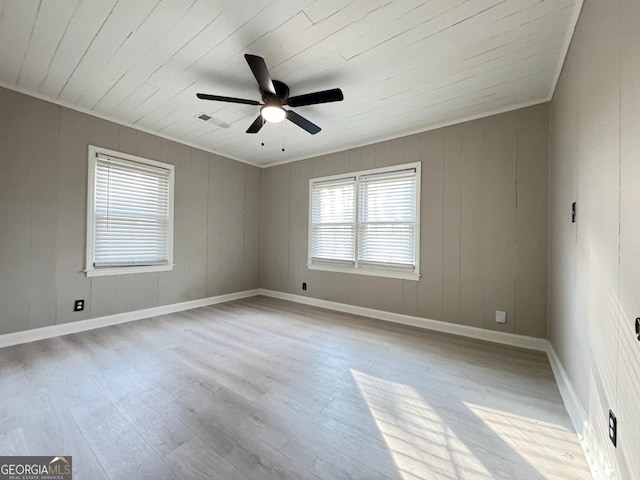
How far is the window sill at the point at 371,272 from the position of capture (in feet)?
11.8

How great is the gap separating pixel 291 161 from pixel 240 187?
42.6 inches

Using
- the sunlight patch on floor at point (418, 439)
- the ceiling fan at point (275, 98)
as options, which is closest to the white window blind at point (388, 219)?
the ceiling fan at point (275, 98)

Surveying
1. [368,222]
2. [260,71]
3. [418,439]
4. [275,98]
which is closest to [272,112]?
[275,98]

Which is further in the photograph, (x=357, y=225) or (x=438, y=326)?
(x=357, y=225)

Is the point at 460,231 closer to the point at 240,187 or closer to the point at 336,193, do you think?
the point at 336,193

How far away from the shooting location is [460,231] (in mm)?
3254

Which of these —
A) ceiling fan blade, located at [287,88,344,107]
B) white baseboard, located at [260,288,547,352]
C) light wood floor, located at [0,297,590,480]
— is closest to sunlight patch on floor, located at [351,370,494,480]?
light wood floor, located at [0,297,590,480]

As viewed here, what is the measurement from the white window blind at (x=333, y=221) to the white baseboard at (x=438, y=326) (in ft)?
2.51

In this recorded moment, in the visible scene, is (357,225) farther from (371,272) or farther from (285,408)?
(285,408)

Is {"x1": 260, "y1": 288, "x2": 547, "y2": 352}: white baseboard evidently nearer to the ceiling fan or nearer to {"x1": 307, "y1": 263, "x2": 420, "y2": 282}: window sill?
{"x1": 307, "y1": 263, "x2": 420, "y2": 282}: window sill

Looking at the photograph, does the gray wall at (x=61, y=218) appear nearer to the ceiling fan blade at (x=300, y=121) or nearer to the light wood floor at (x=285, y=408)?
the light wood floor at (x=285, y=408)

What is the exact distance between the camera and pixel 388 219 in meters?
3.81

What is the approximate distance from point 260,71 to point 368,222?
2.54 m

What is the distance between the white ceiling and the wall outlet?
2.33 meters
